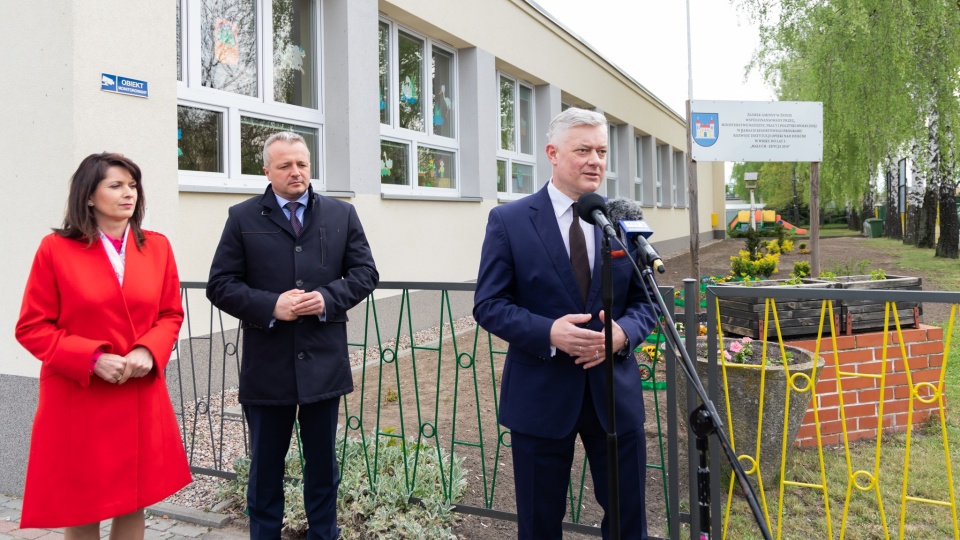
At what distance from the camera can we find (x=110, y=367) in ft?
8.62

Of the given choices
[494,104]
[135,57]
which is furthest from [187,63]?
[494,104]

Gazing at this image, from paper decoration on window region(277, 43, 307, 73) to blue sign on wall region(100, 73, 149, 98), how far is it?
246 cm

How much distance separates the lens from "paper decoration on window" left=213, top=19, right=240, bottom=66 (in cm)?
668

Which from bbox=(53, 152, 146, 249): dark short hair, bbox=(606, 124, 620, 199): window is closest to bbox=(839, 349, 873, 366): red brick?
bbox=(53, 152, 146, 249): dark short hair

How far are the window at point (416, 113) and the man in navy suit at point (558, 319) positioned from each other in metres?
6.71

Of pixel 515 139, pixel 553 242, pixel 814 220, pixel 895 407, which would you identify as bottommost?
pixel 895 407

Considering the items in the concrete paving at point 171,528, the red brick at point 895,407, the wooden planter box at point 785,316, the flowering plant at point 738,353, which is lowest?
the concrete paving at point 171,528

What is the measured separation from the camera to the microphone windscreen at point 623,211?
86.7 inches

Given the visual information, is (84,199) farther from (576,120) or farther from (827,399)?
(827,399)

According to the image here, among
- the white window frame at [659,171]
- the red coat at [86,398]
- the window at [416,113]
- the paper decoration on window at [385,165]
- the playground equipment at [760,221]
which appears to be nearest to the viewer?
the red coat at [86,398]

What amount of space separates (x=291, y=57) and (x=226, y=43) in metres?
1.03

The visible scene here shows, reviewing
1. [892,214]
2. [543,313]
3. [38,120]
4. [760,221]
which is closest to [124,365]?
[543,313]

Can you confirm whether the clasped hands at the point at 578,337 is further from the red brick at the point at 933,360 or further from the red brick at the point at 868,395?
the red brick at the point at 933,360

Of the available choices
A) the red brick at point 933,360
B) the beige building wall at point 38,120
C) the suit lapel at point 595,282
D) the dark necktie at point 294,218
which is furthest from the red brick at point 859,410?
the beige building wall at point 38,120
